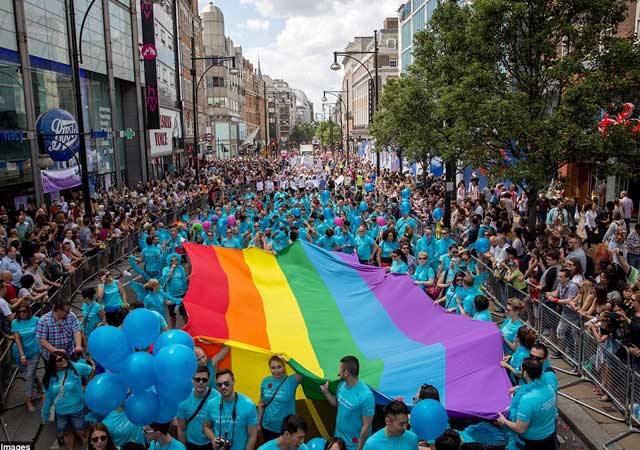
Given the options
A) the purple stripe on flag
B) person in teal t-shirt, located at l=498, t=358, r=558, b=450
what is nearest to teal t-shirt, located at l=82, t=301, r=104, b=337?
the purple stripe on flag

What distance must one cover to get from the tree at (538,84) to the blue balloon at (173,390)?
11.8 metres

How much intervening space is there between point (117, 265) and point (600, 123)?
1330 centimetres

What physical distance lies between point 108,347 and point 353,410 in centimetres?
231

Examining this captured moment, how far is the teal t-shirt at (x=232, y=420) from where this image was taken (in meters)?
5.23

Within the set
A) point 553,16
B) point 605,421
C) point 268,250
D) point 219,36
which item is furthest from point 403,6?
point 605,421

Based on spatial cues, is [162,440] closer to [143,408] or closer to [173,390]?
[143,408]

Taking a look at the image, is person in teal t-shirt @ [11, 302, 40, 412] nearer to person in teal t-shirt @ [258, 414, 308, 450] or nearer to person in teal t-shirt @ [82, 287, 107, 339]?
person in teal t-shirt @ [82, 287, 107, 339]

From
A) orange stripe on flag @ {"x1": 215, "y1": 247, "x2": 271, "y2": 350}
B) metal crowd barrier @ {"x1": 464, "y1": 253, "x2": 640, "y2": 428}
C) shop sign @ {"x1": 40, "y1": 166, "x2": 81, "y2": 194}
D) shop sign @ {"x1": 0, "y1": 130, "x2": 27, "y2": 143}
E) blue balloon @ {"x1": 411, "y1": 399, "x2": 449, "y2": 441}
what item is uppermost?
shop sign @ {"x1": 0, "y1": 130, "x2": 27, "y2": 143}

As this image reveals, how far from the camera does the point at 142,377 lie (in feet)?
15.8

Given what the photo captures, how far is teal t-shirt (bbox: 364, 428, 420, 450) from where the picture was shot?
15.2 feet

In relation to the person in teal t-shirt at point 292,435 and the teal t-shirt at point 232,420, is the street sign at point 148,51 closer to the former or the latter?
the teal t-shirt at point 232,420

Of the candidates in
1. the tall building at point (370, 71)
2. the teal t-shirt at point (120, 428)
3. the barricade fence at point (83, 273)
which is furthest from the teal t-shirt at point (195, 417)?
the tall building at point (370, 71)

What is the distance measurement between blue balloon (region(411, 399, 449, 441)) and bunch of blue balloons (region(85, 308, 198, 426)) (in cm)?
189

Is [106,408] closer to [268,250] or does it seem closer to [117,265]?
[268,250]
